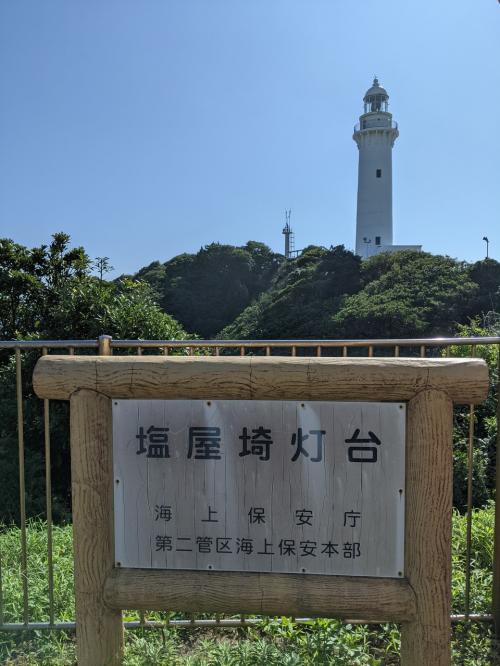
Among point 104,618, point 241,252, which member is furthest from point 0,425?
point 241,252

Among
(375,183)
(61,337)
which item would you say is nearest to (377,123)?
(375,183)

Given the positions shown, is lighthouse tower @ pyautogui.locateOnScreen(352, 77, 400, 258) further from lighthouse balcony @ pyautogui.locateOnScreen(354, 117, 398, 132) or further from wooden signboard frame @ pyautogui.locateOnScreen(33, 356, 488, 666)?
wooden signboard frame @ pyautogui.locateOnScreen(33, 356, 488, 666)

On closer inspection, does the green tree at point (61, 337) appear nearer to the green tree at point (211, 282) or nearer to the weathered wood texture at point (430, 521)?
the weathered wood texture at point (430, 521)

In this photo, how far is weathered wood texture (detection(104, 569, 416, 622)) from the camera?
1.70 metres

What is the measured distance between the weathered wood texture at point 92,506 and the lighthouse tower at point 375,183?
34.0 m

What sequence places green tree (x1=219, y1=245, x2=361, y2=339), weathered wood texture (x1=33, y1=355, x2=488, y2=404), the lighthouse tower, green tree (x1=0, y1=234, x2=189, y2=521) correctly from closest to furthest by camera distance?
weathered wood texture (x1=33, y1=355, x2=488, y2=404) < green tree (x1=0, y1=234, x2=189, y2=521) < green tree (x1=219, y1=245, x2=361, y2=339) < the lighthouse tower

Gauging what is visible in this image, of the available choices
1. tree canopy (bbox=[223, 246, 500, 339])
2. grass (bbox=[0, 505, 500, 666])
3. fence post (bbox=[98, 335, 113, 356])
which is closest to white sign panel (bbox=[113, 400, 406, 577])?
fence post (bbox=[98, 335, 113, 356])

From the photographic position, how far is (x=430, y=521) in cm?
168

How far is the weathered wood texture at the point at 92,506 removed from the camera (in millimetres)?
1791

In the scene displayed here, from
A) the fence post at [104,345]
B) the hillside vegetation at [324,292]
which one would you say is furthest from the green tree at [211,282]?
the fence post at [104,345]

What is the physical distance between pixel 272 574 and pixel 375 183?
35833 mm

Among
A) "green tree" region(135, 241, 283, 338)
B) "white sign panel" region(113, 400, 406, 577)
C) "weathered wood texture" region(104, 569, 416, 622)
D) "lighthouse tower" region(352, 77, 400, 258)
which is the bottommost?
"weathered wood texture" region(104, 569, 416, 622)

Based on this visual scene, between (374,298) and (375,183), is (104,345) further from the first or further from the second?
(375,183)

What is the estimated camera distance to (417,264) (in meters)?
25.8
